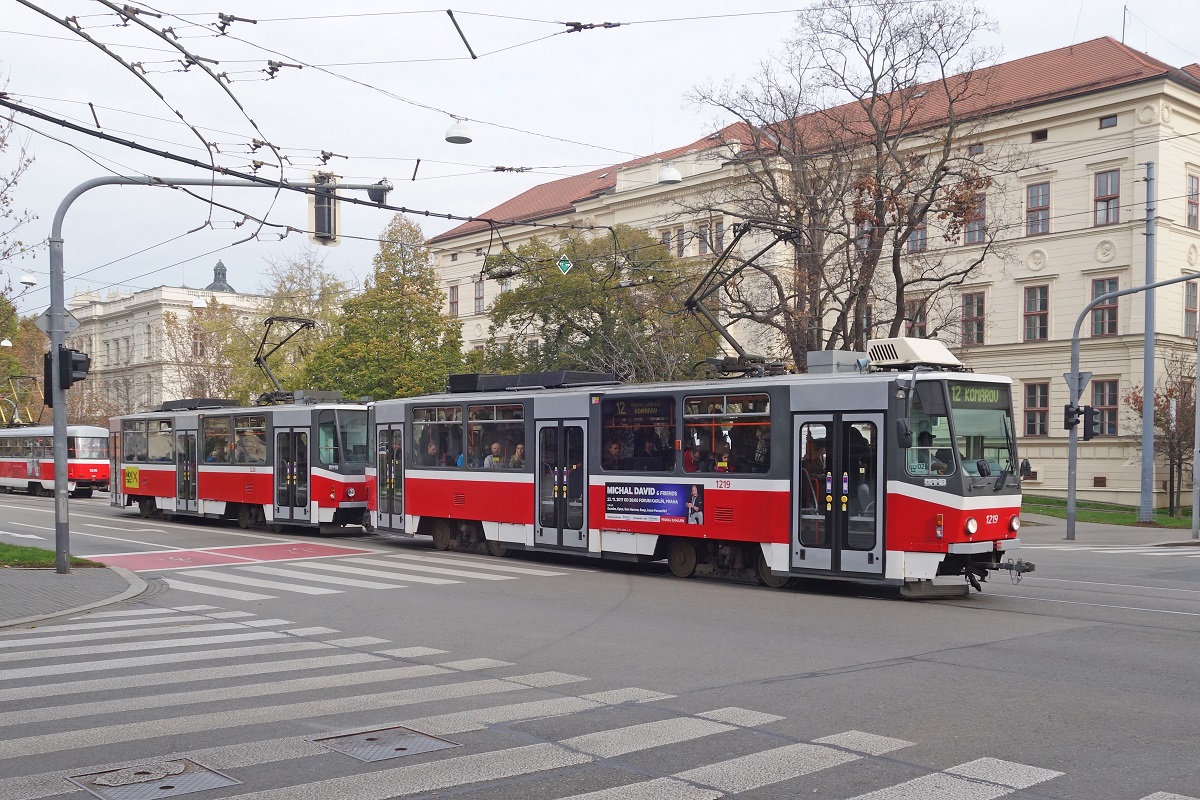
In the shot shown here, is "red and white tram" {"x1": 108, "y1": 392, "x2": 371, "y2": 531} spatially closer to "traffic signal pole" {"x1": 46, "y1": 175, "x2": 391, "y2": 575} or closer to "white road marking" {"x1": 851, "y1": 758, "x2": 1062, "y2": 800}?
"traffic signal pole" {"x1": 46, "y1": 175, "x2": 391, "y2": 575}

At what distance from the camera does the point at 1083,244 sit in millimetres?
46312

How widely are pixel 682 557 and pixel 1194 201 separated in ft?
122

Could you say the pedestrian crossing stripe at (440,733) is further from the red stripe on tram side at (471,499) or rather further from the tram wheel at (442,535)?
the tram wheel at (442,535)

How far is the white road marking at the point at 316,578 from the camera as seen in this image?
16756 mm

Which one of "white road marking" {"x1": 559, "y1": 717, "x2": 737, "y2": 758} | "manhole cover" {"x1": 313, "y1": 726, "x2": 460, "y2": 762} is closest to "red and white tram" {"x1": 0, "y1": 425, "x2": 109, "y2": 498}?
"manhole cover" {"x1": 313, "y1": 726, "x2": 460, "y2": 762}

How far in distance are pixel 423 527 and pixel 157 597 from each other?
8510 mm

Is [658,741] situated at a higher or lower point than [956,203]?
lower

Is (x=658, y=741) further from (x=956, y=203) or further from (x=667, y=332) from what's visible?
(x=667, y=332)

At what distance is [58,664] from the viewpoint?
10344mm

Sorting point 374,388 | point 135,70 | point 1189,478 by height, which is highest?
point 135,70

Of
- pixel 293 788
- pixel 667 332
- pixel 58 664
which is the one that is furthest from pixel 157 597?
pixel 667 332

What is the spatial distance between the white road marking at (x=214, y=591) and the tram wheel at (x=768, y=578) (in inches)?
271

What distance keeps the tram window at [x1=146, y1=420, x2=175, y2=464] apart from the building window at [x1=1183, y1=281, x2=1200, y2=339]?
3819 centimetres

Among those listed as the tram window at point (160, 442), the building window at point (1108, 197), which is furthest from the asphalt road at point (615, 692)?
the building window at point (1108, 197)
